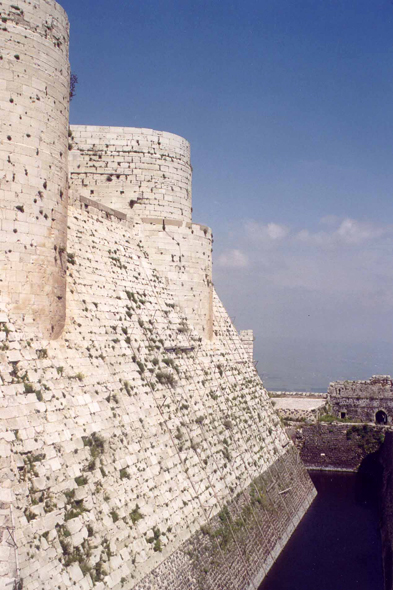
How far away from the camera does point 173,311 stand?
61.4 feet

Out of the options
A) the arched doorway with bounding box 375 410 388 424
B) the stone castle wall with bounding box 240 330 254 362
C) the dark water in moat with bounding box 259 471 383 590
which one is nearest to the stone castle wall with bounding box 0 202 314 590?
the dark water in moat with bounding box 259 471 383 590

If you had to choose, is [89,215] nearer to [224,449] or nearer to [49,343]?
[49,343]

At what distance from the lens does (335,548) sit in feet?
68.1

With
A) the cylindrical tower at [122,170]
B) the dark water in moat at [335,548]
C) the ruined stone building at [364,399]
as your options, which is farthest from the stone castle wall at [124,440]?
the ruined stone building at [364,399]

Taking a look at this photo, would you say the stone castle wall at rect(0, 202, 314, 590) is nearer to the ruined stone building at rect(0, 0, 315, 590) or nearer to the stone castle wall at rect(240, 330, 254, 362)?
the ruined stone building at rect(0, 0, 315, 590)

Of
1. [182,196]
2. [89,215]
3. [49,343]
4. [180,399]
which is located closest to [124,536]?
[49,343]

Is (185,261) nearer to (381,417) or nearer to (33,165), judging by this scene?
(33,165)

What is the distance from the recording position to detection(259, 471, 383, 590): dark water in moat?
58.8ft

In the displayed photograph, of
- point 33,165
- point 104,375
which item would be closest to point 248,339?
point 104,375

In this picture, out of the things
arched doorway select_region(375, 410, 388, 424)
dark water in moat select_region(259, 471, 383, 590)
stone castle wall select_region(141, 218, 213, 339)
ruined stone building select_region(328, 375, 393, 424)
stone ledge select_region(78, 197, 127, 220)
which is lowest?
dark water in moat select_region(259, 471, 383, 590)

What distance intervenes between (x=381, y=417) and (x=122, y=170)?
2503 cm

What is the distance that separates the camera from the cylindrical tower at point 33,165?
1125 centimetres

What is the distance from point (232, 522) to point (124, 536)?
→ 5.64 meters

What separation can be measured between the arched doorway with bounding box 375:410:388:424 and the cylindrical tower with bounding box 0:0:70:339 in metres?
28.4
